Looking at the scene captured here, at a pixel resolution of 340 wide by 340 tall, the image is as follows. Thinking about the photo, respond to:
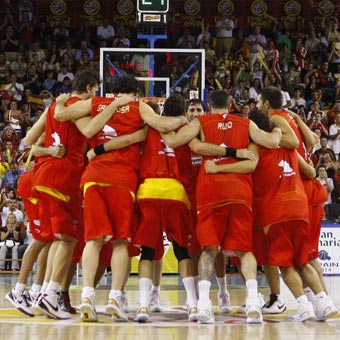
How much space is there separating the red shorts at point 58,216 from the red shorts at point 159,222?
742 mm

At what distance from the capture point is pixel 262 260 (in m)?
9.96

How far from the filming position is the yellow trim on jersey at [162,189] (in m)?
9.54

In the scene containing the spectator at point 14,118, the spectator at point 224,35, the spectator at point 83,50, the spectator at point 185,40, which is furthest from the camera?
the spectator at point 224,35

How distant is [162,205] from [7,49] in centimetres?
1967

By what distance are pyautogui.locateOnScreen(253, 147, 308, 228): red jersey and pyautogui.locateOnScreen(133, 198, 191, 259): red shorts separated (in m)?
0.81

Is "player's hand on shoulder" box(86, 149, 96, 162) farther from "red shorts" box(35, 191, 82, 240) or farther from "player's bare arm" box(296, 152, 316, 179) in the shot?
"player's bare arm" box(296, 152, 316, 179)

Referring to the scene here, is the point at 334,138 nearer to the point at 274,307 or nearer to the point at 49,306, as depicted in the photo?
the point at 274,307

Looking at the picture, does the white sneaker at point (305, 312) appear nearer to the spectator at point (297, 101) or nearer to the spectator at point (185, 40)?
the spectator at point (297, 101)

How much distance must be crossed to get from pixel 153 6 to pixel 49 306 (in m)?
8.01

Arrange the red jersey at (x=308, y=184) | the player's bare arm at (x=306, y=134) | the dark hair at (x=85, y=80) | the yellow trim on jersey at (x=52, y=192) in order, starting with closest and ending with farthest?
1. the yellow trim on jersey at (x=52, y=192)
2. the dark hair at (x=85, y=80)
3. the red jersey at (x=308, y=184)
4. the player's bare arm at (x=306, y=134)

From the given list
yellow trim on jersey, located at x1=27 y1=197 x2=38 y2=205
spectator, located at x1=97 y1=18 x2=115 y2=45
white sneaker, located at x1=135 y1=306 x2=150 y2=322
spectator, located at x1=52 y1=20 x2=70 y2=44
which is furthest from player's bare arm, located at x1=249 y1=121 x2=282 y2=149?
spectator, located at x1=52 y1=20 x2=70 y2=44

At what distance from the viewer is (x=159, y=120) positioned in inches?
377

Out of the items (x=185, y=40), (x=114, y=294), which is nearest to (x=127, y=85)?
(x=114, y=294)

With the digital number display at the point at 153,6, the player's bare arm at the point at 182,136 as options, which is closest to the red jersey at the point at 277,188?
the player's bare arm at the point at 182,136
